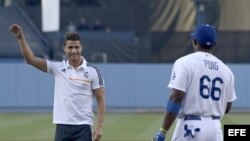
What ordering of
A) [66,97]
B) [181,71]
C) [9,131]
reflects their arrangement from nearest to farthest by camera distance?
[181,71] → [66,97] → [9,131]

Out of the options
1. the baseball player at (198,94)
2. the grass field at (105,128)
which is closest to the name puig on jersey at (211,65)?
the baseball player at (198,94)

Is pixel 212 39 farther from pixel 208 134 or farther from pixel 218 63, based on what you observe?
pixel 208 134

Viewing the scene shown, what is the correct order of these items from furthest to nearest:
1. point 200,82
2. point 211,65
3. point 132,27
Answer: point 132,27 → point 211,65 → point 200,82

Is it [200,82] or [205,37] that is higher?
[205,37]

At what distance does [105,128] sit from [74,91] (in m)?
13.1

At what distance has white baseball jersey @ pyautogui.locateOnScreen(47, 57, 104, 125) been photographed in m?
8.31

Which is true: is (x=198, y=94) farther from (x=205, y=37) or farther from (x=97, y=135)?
(x=97, y=135)

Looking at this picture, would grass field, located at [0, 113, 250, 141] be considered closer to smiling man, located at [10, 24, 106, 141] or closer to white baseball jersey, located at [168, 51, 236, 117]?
smiling man, located at [10, 24, 106, 141]

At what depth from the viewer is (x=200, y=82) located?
276 inches

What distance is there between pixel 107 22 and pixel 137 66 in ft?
16.2

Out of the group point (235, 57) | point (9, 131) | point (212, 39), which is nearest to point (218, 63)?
point (212, 39)

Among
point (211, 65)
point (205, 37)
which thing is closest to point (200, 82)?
point (211, 65)

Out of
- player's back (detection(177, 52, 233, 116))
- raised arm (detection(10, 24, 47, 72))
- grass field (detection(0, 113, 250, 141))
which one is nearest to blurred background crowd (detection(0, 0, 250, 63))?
grass field (detection(0, 113, 250, 141))

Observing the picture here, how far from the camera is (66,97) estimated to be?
27.2 feet
